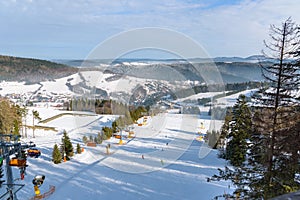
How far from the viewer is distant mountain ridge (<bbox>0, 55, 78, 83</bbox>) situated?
108 metres

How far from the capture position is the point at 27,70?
11112 cm

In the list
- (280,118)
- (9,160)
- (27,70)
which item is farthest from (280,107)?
(27,70)

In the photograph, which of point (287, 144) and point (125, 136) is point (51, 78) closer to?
point (125, 136)

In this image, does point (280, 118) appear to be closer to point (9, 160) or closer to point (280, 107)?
point (280, 107)

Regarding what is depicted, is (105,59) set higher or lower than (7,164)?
higher

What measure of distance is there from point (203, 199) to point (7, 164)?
8.19m

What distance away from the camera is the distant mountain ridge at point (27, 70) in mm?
108062

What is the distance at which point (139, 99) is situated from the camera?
1959 centimetres

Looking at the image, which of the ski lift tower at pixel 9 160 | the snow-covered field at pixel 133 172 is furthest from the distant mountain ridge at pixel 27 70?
the ski lift tower at pixel 9 160

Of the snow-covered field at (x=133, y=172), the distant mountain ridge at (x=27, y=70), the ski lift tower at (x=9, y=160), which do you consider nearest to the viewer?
the ski lift tower at (x=9, y=160)

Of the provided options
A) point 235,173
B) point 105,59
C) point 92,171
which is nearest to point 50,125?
point 92,171

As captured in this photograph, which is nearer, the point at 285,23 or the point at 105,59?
the point at 285,23

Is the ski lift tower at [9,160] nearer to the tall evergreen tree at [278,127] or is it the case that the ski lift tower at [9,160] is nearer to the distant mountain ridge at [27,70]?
the tall evergreen tree at [278,127]

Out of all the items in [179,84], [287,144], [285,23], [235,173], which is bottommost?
[235,173]
